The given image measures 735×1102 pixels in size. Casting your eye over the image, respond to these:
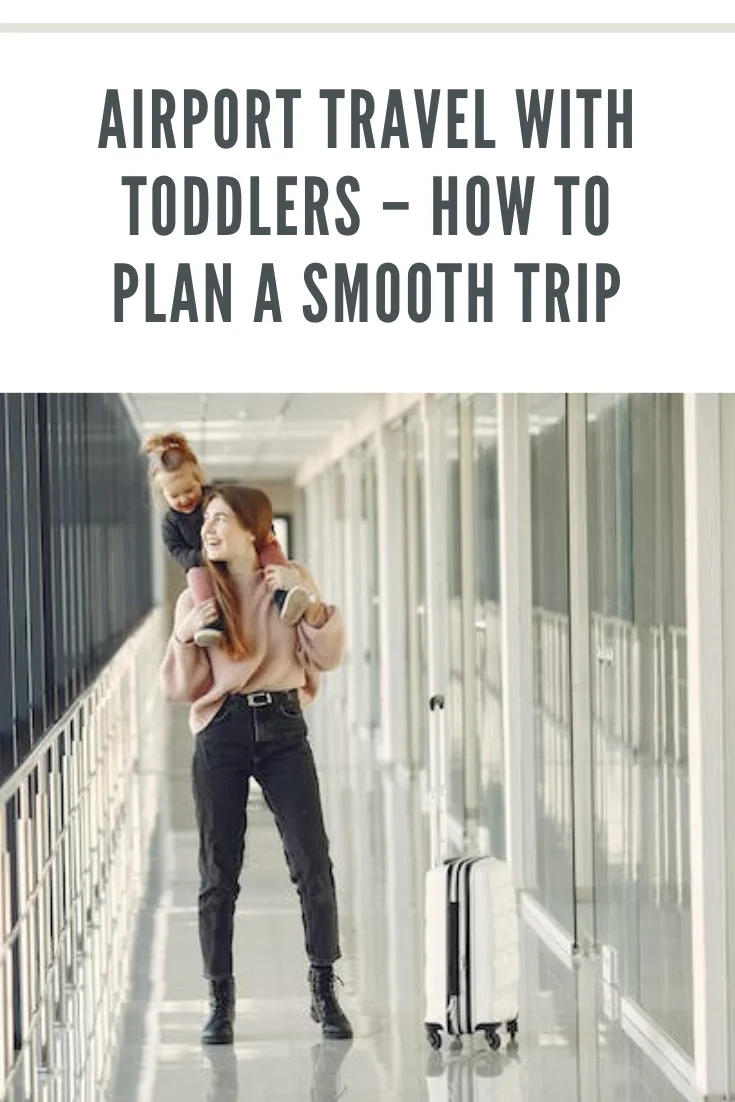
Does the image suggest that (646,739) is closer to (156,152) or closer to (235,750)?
(235,750)

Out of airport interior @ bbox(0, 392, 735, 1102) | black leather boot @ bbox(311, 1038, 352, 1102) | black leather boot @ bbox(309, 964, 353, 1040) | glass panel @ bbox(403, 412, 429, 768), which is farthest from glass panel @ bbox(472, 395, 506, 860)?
black leather boot @ bbox(311, 1038, 352, 1102)

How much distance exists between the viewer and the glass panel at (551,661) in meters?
7.71

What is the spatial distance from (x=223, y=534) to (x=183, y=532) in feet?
1.38

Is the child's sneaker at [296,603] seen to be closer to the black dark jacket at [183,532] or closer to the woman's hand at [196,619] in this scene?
the woman's hand at [196,619]

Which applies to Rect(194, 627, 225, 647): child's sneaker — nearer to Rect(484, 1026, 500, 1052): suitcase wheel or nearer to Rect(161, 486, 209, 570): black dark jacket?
Rect(161, 486, 209, 570): black dark jacket

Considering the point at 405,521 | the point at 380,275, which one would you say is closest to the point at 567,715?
the point at 380,275

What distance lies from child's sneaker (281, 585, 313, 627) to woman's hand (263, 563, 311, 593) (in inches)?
1.0

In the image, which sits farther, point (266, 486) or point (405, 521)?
point (266, 486)

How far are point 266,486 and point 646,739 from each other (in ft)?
106

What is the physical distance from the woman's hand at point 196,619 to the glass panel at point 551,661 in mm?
2124

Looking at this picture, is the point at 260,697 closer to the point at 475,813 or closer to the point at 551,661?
the point at 551,661

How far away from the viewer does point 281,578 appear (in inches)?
229

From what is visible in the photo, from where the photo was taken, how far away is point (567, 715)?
7.68 metres

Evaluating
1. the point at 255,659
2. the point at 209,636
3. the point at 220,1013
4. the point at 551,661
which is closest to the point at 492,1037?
the point at 220,1013
